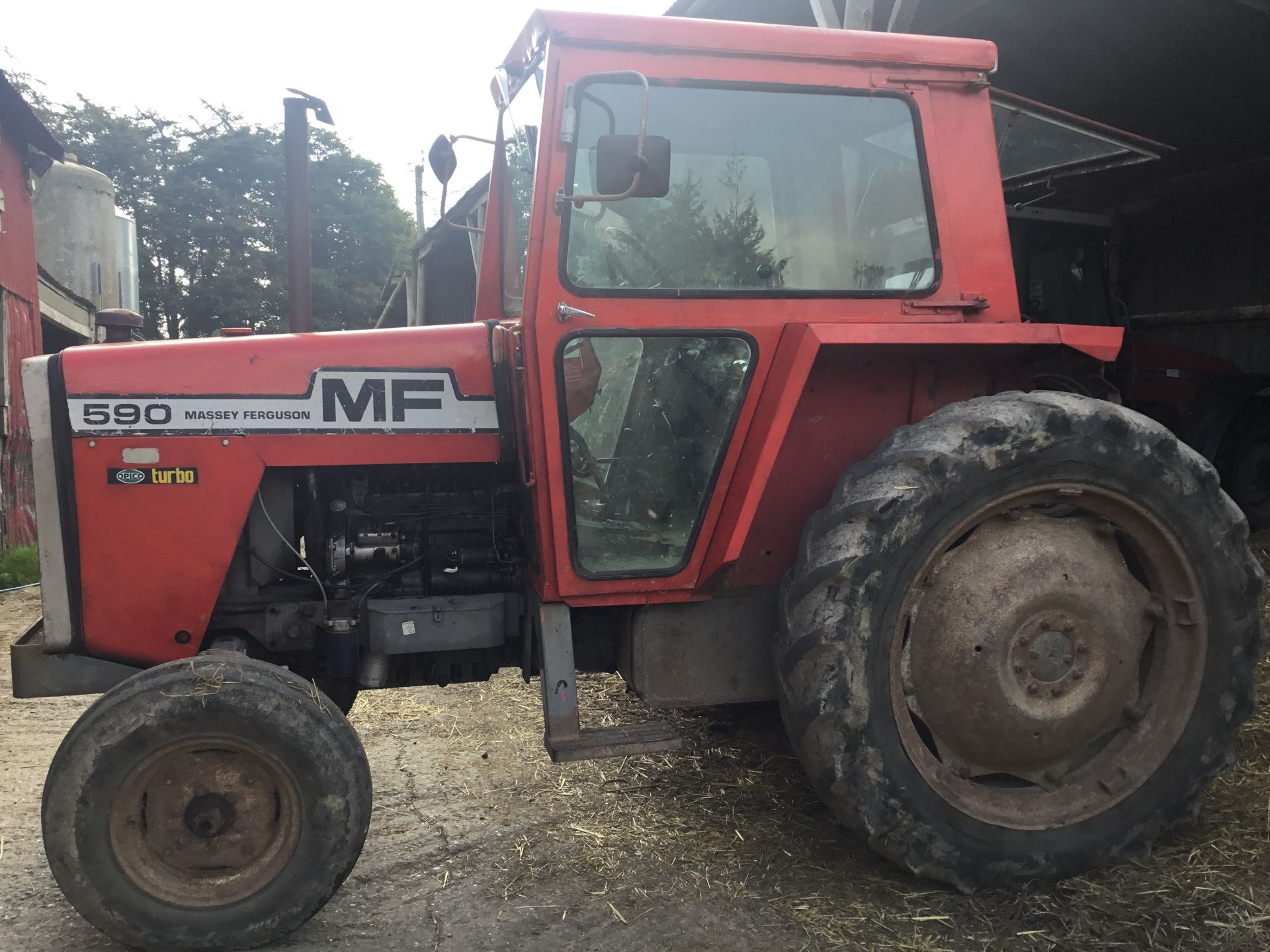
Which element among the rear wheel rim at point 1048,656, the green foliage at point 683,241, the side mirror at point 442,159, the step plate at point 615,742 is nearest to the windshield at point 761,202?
the green foliage at point 683,241

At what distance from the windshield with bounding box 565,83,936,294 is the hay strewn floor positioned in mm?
1680

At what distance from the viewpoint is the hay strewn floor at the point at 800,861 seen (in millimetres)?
2484

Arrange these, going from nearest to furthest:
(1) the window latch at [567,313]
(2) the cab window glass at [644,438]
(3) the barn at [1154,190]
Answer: (1) the window latch at [567,313], (2) the cab window glass at [644,438], (3) the barn at [1154,190]

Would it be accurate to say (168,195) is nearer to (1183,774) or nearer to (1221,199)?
(1221,199)

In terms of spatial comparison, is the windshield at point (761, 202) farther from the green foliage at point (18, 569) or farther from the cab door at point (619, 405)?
the green foliage at point (18, 569)

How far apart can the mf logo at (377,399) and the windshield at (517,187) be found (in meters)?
0.43

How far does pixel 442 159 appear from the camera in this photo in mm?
3408

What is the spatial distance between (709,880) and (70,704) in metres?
3.43

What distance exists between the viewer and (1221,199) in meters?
9.05

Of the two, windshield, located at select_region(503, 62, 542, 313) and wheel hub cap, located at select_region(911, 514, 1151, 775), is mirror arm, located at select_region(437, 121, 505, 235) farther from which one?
wheel hub cap, located at select_region(911, 514, 1151, 775)

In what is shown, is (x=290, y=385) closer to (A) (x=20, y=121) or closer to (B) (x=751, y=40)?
(B) (x=751, y=40)

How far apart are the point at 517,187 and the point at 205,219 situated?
98.8ft

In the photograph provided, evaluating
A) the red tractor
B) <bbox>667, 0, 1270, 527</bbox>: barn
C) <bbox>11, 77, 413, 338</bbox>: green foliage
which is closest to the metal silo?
<bbox>11, 77, 413, 338</bbox>: green foliage

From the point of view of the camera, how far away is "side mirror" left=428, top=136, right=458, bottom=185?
3400 mm
